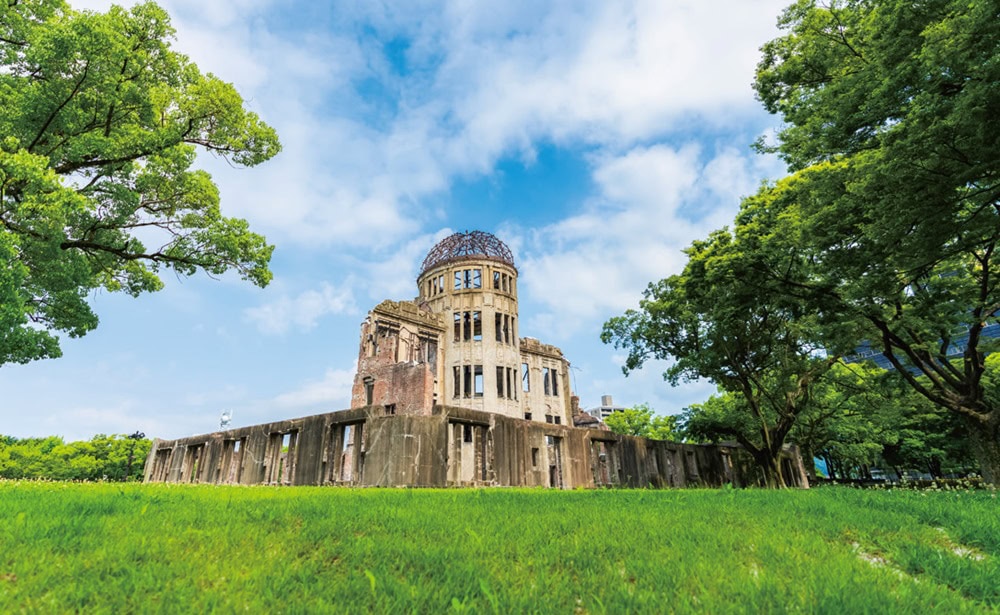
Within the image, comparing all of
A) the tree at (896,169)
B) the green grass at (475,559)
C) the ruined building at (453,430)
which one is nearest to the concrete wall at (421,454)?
the ruined building at (453,430)

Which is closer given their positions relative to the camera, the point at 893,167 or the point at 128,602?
the point at 128,602

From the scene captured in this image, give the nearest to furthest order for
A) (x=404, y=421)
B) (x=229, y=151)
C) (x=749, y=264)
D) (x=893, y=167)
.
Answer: (x=893, y=167) < (x=404, y=421) < (x=749, y=264) < (x=229, y=151)

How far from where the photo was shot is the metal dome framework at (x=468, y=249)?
1543 inches

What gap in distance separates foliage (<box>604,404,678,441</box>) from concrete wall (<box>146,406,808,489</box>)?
31.9 meters

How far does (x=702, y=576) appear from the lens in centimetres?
304

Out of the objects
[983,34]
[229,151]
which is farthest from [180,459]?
[983,34]

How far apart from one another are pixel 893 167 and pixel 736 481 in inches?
638

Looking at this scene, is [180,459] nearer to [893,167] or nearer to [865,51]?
[893,167]

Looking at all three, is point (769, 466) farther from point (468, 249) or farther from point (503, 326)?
point (468, 249)

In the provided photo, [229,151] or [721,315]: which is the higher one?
[229,151]

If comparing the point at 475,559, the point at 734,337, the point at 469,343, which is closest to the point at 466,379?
the point at 469,343

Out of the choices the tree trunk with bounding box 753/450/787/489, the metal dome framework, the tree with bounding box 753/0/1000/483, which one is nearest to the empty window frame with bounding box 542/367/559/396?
the metal dome framework

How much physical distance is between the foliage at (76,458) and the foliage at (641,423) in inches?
1629

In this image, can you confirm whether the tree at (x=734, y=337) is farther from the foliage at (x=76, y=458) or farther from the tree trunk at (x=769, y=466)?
the foliage at (x=76, y=458)
